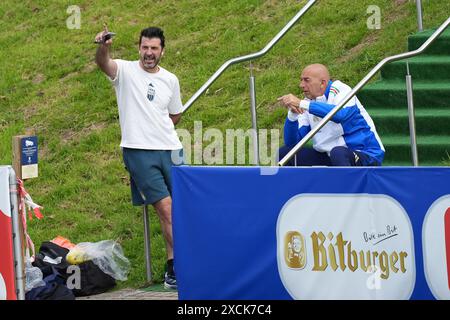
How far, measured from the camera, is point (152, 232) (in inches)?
448

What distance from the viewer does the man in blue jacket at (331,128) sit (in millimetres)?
9891

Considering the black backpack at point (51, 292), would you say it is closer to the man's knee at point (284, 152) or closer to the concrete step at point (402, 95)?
the man's knee at point (284, 152)

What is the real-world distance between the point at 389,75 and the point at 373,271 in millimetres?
4408

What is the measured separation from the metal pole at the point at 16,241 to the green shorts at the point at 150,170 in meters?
1.80

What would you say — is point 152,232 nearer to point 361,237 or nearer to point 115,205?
Result: point 115,205

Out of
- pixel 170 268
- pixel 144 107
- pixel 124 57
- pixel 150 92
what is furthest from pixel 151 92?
pixel 124 57

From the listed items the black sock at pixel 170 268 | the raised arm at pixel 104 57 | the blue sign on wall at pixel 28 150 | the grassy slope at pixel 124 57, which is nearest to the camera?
the blue sign on wall at pixel 28 150

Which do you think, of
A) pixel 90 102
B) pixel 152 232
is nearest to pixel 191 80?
pixel 90 102

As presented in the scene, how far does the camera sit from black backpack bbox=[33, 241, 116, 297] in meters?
10.1

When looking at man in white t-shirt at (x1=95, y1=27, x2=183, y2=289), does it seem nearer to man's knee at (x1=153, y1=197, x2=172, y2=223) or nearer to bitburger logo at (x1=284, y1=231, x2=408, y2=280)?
man's knee at (x1=153, y1=197, x2=172, y2=223)

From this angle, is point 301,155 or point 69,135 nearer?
point 301,155

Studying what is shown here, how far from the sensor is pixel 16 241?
8438mm

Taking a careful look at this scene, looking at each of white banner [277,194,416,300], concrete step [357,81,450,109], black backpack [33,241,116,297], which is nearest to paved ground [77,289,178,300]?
black backpack [33,241,116,297]

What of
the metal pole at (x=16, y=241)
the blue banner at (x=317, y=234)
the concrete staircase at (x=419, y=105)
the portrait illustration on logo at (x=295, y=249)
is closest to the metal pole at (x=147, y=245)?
the blue banner at (x=317, y=234)
